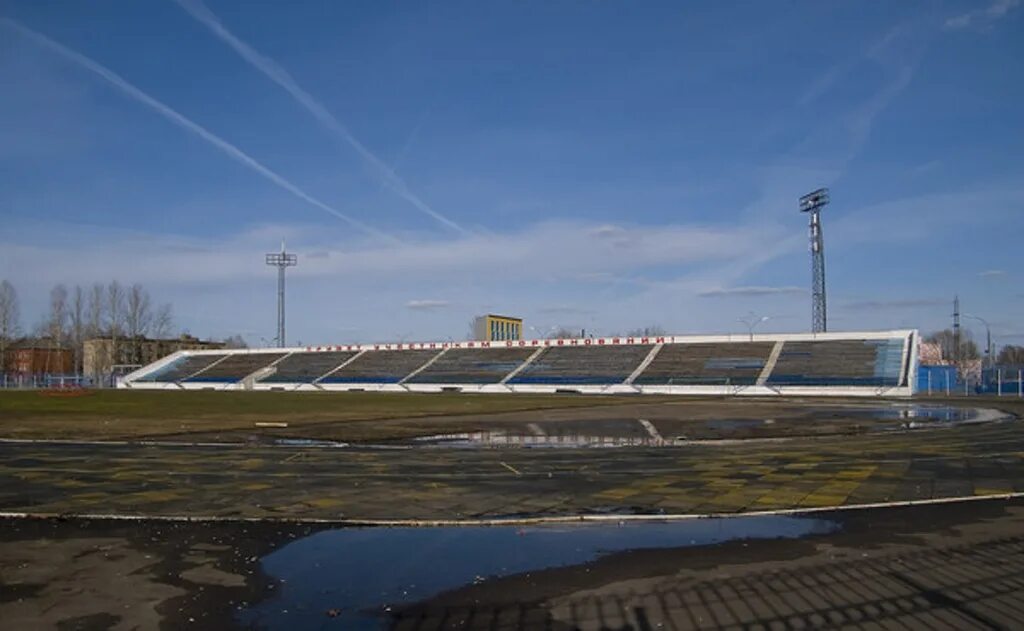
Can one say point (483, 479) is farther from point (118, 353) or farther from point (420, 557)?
point (118, 353)

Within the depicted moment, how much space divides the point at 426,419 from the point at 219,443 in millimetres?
13678

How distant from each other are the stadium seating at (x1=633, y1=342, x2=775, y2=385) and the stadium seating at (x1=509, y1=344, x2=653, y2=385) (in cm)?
277

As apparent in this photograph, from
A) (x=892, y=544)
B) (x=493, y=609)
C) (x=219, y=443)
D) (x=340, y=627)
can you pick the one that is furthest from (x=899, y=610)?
(x=219, y=443)

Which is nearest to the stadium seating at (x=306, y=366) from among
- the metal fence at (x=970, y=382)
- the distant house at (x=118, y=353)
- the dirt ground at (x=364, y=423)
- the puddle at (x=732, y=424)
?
the distant house at (x=118, y=353)

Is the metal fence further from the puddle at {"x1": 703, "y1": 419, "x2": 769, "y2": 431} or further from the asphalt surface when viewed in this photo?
the asphalt surface

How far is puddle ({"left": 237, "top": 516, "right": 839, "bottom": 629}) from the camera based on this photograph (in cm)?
698

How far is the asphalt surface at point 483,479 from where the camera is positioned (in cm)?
1221

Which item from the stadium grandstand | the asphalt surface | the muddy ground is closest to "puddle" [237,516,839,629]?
the muddy ground

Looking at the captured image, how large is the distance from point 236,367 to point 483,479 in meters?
106

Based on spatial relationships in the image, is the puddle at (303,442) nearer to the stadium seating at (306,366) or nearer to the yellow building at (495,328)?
the stadium seating at (306,366)

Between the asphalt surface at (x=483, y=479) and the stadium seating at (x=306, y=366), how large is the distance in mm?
84071

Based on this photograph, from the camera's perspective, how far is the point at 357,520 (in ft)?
36.4

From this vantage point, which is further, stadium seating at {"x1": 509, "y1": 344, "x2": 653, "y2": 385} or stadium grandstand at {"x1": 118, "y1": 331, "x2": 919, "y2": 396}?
stadium seating at {"x1": 509, "y1": 344, "x2": 653, "y2": 385}

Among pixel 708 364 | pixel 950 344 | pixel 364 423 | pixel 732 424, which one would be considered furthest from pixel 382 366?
pixel 950 344
